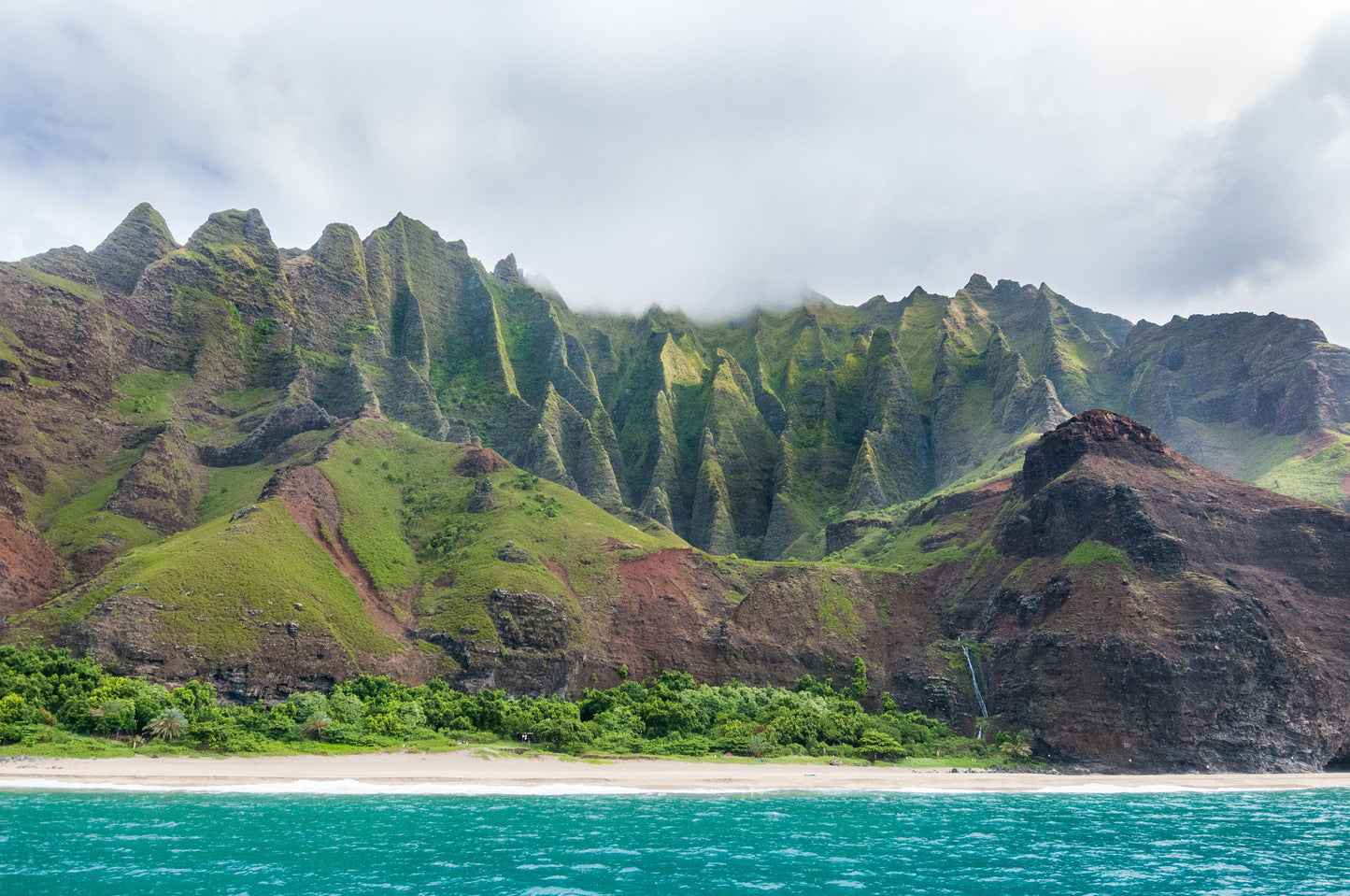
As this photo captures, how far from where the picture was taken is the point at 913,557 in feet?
471

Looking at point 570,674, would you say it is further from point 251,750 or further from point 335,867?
point 335,867

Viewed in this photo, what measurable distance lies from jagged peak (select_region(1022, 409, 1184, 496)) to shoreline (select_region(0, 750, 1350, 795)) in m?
51.4

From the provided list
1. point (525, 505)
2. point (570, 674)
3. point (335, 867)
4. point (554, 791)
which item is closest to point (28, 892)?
point (335, 867)

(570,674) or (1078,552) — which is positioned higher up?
(1078,552)

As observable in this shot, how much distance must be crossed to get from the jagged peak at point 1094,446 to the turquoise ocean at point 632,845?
2762 inches

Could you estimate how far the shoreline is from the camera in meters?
58.6

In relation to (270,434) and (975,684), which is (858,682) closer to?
(975,684)

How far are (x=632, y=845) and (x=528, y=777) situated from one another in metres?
29.1

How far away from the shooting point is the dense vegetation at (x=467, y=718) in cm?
6950

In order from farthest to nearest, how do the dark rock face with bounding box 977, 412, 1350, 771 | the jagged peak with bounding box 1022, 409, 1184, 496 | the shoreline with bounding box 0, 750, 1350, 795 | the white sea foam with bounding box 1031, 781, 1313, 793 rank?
the jagged peak with bounding box 1022, 409, 1184, 496 < the dark rock face with bounding box 977, 412, 1350, 771 < the white sea foam with bounding box 1031, 781, 1313, 793 < the shoreline with bounding box 0, 750, 1350, 795

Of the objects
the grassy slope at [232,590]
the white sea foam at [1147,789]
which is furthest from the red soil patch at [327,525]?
the white sea foam at [1147,789]

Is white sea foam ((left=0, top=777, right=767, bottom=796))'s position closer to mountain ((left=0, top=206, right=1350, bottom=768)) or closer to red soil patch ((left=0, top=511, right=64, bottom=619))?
mountain ((left=0, top=206, right=1350, bottom=768))

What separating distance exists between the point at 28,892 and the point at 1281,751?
109 metres

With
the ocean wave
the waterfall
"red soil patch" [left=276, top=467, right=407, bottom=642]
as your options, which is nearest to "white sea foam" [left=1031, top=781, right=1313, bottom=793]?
the ocean wave
